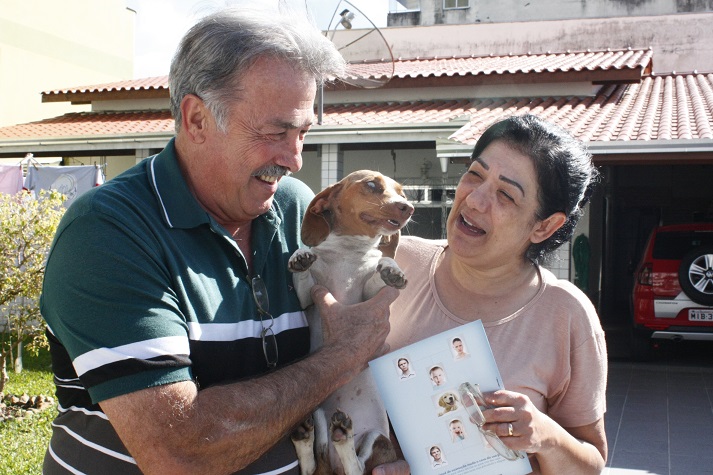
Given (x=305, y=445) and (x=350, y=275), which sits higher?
(x=350, y=275)

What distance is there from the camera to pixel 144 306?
1.77m

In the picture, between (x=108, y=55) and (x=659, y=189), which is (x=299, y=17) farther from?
(x=108, y=55)

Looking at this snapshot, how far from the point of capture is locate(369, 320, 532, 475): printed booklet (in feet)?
7.26

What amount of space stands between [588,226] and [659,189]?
11.7 ft

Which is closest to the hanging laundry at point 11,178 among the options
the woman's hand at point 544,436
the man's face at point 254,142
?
the man's face at point 254,142

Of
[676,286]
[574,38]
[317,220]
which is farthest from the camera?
[574,38]

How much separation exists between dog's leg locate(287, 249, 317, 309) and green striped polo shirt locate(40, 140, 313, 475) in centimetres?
9

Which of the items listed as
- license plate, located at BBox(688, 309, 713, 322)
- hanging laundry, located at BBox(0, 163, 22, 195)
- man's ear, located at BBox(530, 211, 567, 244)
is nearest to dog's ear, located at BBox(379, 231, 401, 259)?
man's ear, located at BBox(530, 211, 567, 244)

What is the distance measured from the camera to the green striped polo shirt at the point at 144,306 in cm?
174

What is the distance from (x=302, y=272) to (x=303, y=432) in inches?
19.2

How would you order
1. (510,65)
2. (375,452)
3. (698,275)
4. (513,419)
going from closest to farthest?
(513,419), (375,452), (698,275), (510,65)

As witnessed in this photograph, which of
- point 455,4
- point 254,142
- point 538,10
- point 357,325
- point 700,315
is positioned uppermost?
point 455,4

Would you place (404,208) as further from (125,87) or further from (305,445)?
(125,87)

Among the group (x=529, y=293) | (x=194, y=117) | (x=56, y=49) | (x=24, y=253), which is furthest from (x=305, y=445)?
(x=56, y=49)
